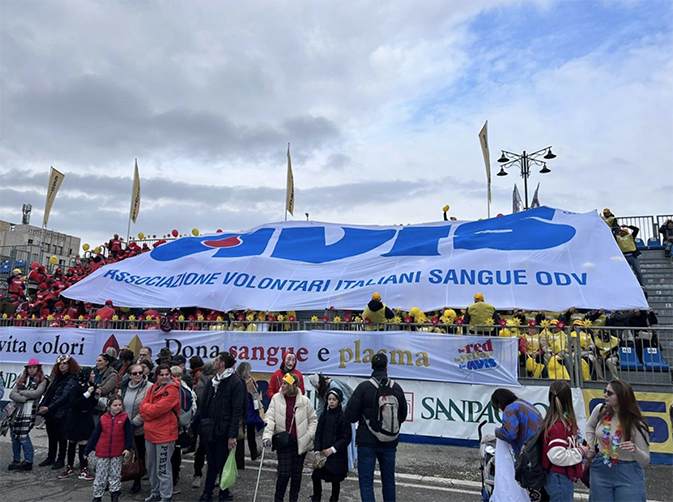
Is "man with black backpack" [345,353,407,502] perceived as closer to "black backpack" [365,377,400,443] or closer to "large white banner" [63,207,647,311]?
"black backpack" [365,377,400,443]

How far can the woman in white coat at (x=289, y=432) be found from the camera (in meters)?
5.36

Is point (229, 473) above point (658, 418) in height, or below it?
below

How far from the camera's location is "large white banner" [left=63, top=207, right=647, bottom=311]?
9992 millimetres

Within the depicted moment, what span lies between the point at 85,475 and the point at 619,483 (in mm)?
6482

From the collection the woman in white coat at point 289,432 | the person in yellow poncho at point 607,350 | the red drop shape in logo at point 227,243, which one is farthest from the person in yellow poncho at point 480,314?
the red drop shape in logo at point 227,243

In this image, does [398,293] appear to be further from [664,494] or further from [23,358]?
[23,358]

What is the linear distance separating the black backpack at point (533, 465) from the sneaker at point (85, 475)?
5.69 m

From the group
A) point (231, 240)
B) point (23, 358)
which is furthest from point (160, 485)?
point (231, 240)

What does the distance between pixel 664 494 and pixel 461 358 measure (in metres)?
3.30

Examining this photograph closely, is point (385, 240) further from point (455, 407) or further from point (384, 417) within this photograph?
point (384, 417)

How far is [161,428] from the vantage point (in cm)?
558

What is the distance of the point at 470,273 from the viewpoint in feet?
35.2

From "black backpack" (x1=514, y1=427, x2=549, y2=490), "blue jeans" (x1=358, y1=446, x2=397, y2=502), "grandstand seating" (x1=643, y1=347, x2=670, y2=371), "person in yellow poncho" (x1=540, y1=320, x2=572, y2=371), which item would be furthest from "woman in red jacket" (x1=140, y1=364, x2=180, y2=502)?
"grandstand seating" (x1=643, y1=347, x2=670, y2=371)

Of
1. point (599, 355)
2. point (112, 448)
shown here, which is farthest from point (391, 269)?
point (112, 448)
